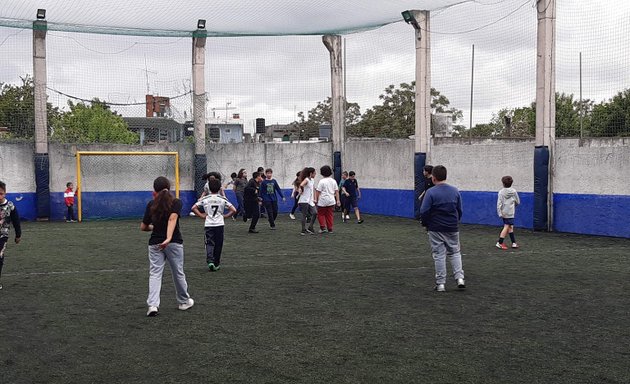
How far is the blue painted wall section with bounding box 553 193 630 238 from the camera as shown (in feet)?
52.6

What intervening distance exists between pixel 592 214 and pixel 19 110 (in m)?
18.1

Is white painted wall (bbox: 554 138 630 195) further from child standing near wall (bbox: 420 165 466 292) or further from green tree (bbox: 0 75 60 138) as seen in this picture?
green tree (bbox: 0 75 60 138)

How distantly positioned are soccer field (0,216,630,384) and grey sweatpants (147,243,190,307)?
0.21 m

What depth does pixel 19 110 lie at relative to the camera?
22984 millimetres

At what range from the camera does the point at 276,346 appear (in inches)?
261

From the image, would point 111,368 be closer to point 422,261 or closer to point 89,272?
point 89,272

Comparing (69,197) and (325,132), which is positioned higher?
(325,132)

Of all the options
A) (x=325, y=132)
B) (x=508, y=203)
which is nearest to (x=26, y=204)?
(x=325, y=132)

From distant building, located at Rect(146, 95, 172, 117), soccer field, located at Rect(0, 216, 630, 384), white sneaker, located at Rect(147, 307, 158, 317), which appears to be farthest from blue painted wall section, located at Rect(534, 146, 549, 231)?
distant building, located at Rect(146, 95, 172, 117)

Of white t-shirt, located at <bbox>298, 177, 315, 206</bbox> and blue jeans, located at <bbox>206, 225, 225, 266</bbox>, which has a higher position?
white t-shirt, located at <bbox>298, 177, 315, 206</bbox>

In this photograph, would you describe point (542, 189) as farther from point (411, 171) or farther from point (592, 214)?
point (411, 171)

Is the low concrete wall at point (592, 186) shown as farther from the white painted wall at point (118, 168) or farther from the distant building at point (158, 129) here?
the distant building at point (158, 129)

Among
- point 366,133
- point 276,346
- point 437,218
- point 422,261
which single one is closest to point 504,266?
point 422,261

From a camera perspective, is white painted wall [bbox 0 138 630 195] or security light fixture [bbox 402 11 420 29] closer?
white painted wall [bbox 0 138 630 195]
